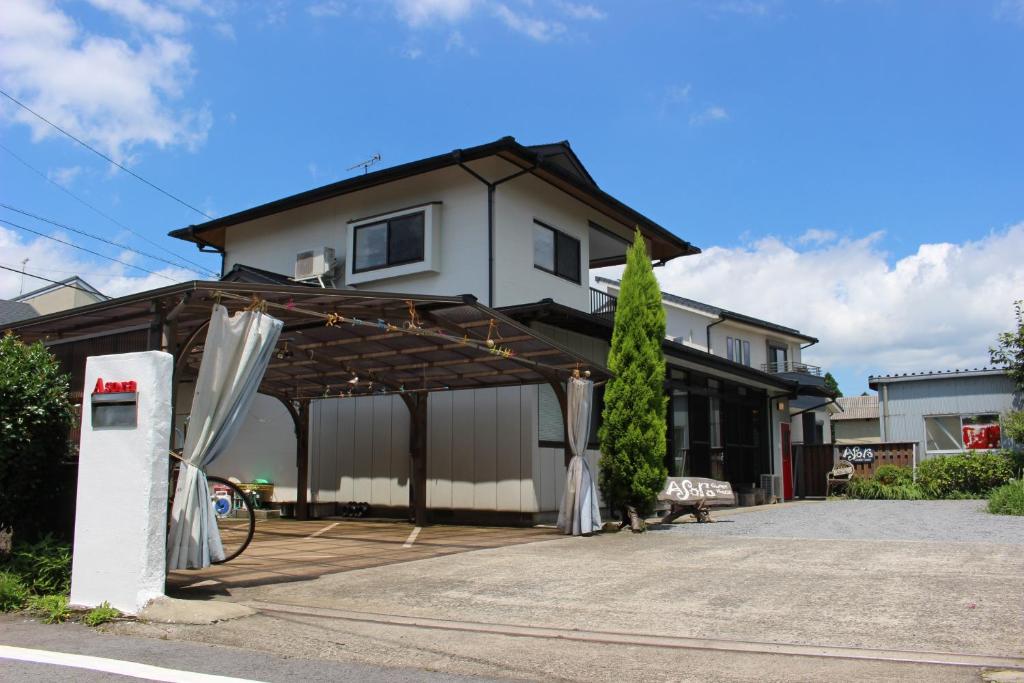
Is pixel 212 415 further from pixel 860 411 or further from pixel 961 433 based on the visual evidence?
pixel 860 411

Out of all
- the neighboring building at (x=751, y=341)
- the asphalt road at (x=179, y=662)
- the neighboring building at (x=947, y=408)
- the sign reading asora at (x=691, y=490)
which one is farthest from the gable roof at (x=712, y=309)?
the asphalt road at (x=179, y=662)

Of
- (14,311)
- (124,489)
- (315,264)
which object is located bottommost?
(124,489)

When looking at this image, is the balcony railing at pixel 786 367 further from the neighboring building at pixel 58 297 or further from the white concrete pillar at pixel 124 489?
the white concrete pillar at pixel 124 489

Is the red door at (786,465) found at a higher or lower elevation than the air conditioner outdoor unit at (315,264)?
lower

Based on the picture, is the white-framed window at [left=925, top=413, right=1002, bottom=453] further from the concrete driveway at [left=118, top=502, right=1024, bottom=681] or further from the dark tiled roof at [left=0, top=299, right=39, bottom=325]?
the dark tiled roof at [left=0, top=299, right=39, bottom=325]

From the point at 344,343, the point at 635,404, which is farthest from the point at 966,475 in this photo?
the point at 344,343

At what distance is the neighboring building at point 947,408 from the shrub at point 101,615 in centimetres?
2145

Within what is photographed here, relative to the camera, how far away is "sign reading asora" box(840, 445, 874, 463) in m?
21.2

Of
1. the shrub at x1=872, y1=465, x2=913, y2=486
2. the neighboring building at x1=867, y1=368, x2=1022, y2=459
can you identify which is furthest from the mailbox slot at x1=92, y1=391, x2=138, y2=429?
the neighboring building at x1=867, y1=368, x2=1022, y2=459

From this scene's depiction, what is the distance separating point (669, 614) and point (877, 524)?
7791mm

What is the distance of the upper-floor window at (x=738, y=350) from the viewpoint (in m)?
34.0

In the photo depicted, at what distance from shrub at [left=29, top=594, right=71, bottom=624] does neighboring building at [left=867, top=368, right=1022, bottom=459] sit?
21.7 meters

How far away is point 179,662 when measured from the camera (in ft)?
15.9

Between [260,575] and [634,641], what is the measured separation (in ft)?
14.1
